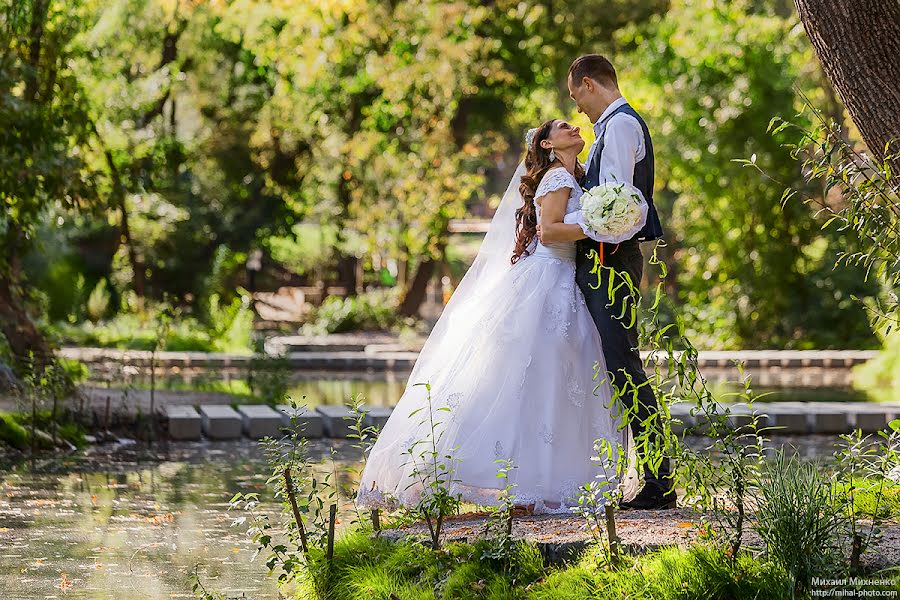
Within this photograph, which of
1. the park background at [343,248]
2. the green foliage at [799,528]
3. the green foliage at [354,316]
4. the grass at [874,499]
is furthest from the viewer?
the green foliage at [354,316]

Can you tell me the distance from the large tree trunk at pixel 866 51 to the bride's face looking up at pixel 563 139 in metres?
1.15

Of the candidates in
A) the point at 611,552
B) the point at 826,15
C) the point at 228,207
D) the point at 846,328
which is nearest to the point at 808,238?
the point at 846,328

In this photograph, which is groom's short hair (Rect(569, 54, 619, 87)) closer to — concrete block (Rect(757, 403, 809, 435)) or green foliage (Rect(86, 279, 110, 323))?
concrete block (Rect(757, 403, 809, 435))

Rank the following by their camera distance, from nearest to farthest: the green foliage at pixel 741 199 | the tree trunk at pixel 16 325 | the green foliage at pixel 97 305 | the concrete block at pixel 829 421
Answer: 1. the tree trunk at pixel 16 325
2. the concrete block at pixel 829 421
3. the green foliage at pixel 741 199
4. the green foliage at pixel 97 305

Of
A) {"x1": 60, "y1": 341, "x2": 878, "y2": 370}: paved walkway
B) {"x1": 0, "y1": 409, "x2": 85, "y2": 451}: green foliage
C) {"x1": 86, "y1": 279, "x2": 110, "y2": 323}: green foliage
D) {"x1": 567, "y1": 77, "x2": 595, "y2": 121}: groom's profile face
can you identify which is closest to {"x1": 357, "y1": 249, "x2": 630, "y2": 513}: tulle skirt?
{"x1": 567, "y1": 77, "x2": 595, "y2": 121}: groom's profile face

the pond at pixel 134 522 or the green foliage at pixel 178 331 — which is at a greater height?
the green foliage at pixel 178 331

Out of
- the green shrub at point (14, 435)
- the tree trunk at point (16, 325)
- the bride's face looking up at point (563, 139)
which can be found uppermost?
the bride's face looking up at point (563, 139)

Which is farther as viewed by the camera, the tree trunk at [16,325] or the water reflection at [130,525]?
the tree trunk at [16,325]

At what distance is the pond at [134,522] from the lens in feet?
18.1

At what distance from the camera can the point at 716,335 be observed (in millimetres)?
→ 21641

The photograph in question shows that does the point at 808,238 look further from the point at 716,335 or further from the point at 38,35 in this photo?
the point at 38,35

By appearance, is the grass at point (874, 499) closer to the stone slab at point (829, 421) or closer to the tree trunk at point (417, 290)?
the stone slab at point (829, 421)

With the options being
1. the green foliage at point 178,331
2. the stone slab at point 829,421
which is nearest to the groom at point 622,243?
the stone slab at point 829,421

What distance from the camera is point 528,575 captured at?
15.0 feet
